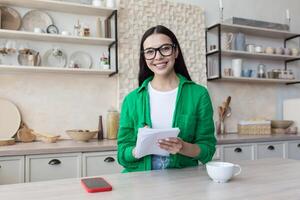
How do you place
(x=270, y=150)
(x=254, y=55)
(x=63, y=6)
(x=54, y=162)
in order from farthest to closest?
(x=254, y=55) → (x=270, y=150) → (x=63, y=6) → (x=54, y=162)

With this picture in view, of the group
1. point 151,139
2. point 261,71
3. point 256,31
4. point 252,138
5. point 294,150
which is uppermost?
point 256,31

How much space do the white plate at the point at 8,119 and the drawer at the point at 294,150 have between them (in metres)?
2.73

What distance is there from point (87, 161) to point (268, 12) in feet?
10.2

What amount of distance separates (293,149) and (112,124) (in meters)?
1.95

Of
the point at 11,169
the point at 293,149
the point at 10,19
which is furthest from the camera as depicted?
the point at 293,149

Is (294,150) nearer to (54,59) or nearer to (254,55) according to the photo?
(254,55)

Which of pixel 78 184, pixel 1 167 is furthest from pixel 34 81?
pixel 78 184

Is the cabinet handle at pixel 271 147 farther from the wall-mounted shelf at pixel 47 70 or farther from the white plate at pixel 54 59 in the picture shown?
the white plate at pixel 54 59

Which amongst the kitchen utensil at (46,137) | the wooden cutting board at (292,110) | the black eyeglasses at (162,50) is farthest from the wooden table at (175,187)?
the wooden cutting board at (292,110)

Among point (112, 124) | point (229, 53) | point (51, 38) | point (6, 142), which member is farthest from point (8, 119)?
point (229, 53)

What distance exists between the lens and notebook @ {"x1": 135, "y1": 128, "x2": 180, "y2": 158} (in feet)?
3.88

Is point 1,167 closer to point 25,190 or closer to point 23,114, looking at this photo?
point 23,114

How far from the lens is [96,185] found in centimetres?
109

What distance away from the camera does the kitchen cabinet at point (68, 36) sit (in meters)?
2.66
